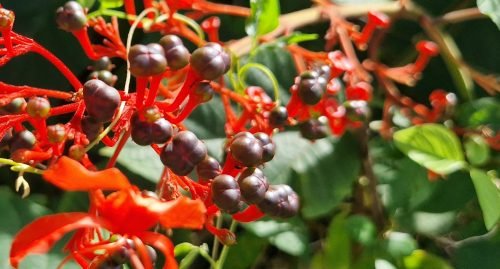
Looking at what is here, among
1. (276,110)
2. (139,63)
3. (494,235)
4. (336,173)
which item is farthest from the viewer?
(336,173)

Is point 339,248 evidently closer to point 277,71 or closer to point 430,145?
point 430,145

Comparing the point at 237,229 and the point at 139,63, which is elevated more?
the point at 139,63

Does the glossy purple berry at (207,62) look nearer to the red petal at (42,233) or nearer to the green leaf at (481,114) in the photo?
the red petal at (42,233)

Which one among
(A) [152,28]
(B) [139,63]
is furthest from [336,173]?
(B) [139,63]

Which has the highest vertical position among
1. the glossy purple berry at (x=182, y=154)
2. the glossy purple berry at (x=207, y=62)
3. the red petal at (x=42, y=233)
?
the glossy purple berry at (x=207, y=62)

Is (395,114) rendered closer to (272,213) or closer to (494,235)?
(494,235)

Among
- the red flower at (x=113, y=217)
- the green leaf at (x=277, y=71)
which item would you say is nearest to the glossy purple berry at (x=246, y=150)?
the red flower at (x=113, y=217)
